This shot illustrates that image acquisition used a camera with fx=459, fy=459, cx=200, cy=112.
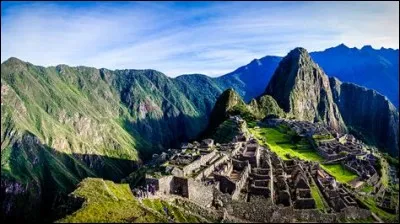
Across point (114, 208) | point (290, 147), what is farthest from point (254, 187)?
point (290, 147)

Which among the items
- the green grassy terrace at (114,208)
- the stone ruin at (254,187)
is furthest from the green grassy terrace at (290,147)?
the green grassy terrace at (114,208)

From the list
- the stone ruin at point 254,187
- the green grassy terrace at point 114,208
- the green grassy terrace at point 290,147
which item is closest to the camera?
the green grassy terrace at point 114,208

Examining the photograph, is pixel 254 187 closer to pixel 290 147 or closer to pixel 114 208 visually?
pixel 114 208

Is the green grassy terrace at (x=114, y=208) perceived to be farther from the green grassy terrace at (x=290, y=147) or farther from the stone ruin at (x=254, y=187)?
the green grassy terrace at (x=290, y=147)

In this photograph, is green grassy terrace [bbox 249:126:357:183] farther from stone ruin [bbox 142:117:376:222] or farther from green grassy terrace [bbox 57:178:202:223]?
green grassy terrace [bbox 57:178:202:223]

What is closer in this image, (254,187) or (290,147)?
(254,187)

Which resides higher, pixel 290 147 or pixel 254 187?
pixel 254 187

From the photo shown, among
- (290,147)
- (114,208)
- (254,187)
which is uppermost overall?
(114,208)

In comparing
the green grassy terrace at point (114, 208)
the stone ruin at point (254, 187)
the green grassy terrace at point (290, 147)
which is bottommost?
the green grassy terrace at point (290, 147)
